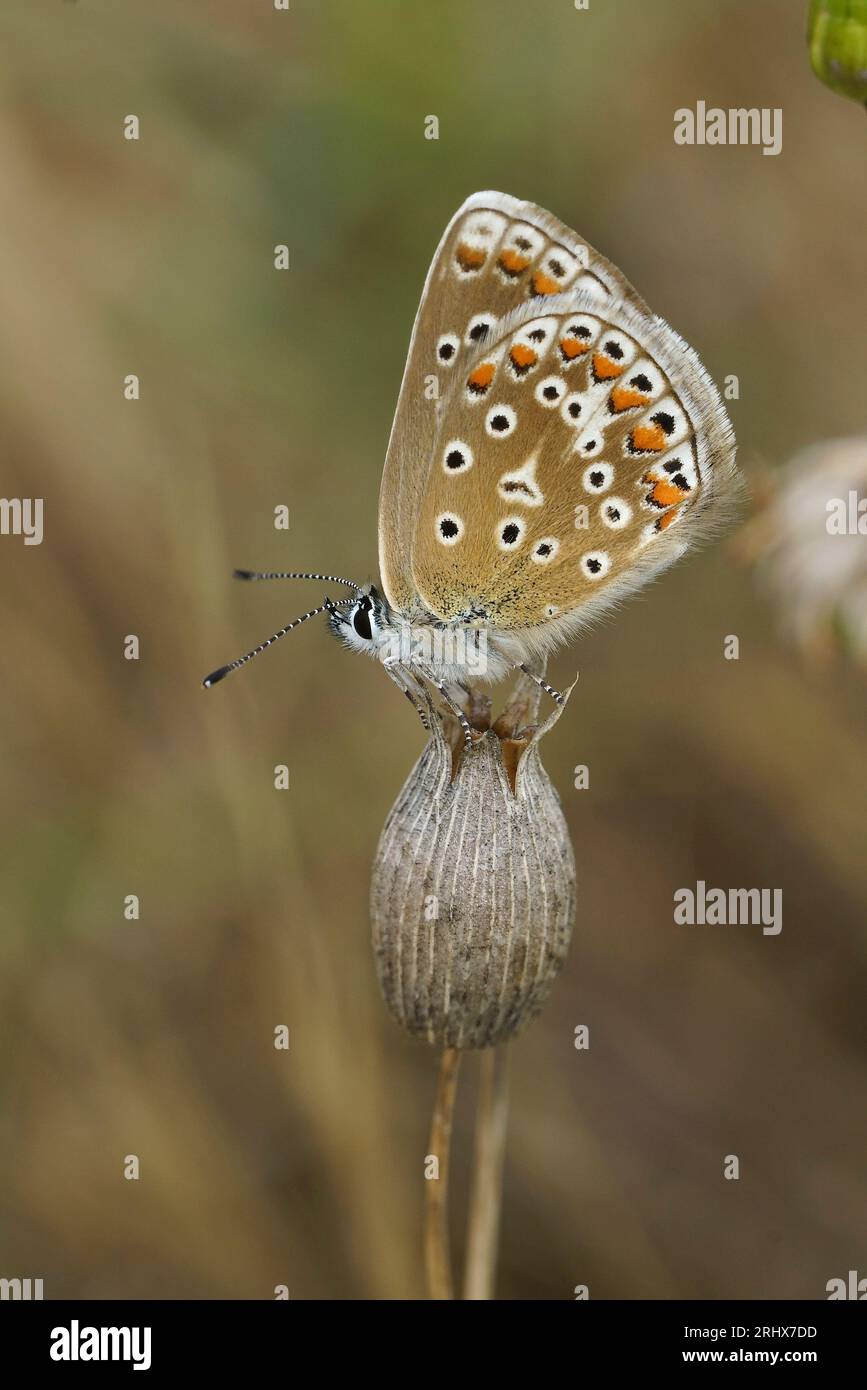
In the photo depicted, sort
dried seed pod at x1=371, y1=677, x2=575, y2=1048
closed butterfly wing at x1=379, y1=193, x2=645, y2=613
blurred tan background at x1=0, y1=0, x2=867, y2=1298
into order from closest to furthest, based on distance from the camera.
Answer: dried seed pod at x1=371, y1=677, x2=575, y2=1048
closed butterfly wing at x1=379, y1=193, x2=645, y2=613
blurred tan background at x1=0, y1=0, x2=867, y2=1298

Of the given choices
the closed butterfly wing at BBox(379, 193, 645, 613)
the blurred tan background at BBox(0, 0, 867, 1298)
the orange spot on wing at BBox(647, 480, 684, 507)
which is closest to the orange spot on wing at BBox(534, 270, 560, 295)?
the closed butterfly wing at BBox(379, 193, 645, 613)

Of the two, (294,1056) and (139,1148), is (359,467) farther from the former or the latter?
(139,1148)

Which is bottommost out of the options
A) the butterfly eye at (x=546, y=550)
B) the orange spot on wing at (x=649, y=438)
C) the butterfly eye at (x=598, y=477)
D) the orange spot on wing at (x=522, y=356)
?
the butterfly eye at (x=546, y=550)

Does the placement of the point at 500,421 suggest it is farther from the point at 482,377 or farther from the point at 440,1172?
the point at 440,1172

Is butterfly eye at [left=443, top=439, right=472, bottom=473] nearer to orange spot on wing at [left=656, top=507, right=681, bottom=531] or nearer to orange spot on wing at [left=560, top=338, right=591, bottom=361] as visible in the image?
orange spot on wing at [left=560, top=338, right=591, bottom=361]

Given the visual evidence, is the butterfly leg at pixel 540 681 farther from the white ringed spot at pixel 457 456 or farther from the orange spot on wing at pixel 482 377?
the orange spot on wing at pixel 482 377

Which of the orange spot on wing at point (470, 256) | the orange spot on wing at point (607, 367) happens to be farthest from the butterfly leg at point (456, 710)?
the orange spot on wing at point (470, 256)
